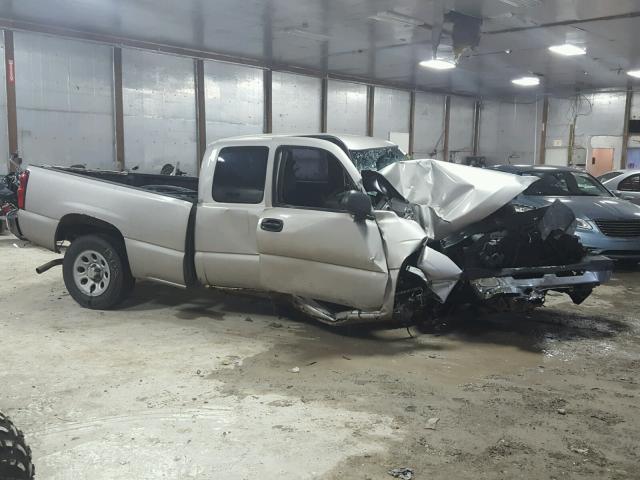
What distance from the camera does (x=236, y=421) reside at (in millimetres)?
3574

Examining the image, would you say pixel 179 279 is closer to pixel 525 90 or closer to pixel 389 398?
pixel 389 398

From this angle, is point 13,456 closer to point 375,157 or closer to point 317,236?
point 317,236

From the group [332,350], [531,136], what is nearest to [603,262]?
[332,350]

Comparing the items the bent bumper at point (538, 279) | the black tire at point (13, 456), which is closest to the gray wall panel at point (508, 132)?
the bent bumper at point (538, 279)

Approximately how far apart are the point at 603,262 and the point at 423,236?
6.52 feet

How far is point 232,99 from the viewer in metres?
16.2

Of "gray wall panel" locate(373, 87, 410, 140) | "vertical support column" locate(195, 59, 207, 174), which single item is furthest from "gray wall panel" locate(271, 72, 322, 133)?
"gray wall panel" locate(373, 87, 410, 140)

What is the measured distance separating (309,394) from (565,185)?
705 cm

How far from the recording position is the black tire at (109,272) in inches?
233

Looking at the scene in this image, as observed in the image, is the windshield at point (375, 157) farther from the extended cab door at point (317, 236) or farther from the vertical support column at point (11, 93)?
the vertical support column at point (11, 93)

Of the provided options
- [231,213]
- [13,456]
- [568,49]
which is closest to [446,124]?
[568,49]

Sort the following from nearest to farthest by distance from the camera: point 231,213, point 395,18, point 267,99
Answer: point 231,213, point 395,18, point 267,99

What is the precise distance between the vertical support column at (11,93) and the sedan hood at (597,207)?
10.7 metres

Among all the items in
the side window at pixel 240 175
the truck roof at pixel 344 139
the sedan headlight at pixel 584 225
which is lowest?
the sedan headlight at pixel 584 225
